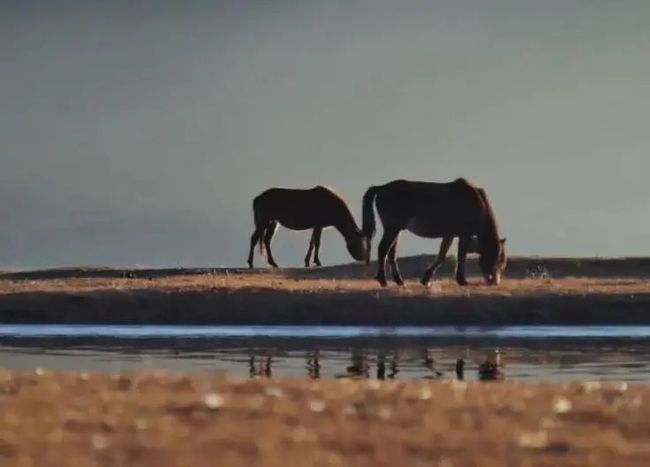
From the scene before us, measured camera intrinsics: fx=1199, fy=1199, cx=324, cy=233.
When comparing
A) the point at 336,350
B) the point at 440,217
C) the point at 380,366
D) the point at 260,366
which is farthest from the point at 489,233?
the point at 260,366

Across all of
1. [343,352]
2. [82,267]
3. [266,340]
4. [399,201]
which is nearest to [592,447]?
[343,352]

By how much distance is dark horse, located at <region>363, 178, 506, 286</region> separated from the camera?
82.4ft

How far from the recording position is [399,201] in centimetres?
2538

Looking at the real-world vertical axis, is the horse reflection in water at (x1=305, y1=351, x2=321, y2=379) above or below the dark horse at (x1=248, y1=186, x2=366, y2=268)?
below

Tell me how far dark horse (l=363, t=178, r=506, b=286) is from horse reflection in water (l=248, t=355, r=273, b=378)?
10.7 meters

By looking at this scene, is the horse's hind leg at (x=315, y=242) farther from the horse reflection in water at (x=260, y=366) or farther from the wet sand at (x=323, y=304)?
the horse reflection in water at (x=260, y=366)

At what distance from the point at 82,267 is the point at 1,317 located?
39.2 feet

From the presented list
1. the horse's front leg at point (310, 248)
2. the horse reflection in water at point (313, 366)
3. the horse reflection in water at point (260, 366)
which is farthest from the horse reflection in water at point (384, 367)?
the horse's front leg at point (310, 248)

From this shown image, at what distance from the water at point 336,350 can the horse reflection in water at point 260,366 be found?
1cm

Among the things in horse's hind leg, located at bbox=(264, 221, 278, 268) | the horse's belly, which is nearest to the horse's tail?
the horse's belly

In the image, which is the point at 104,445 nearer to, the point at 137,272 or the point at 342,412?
the point at 342,412

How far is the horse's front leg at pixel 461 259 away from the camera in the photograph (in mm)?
24109

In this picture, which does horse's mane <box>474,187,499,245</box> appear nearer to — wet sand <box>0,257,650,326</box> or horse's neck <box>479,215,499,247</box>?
horse's neck <box>479,215,499,247</box>

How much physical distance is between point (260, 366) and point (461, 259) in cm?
1157
